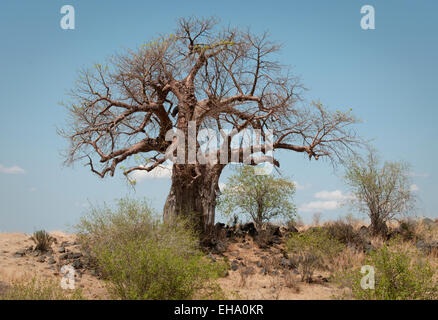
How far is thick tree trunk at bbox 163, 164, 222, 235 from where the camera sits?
46.5ft

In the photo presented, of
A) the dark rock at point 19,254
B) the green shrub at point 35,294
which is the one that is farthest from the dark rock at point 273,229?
the green shrub at point 35,294

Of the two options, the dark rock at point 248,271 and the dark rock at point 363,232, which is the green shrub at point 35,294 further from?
the dark rock at point 363,232

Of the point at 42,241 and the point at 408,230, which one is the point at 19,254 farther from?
the point at 408,230

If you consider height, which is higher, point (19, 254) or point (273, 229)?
point (273, 229)

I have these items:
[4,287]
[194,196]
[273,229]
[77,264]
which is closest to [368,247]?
[273,229]

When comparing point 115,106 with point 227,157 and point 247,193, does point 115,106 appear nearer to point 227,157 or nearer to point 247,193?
point 227,157

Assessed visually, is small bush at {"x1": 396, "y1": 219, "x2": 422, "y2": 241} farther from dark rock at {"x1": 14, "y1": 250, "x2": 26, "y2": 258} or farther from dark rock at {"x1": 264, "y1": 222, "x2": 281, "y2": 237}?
dark rock at {"x1": 14, "y1": 250, "x2": 26, "y2": 258}

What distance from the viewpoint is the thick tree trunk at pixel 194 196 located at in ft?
46.5

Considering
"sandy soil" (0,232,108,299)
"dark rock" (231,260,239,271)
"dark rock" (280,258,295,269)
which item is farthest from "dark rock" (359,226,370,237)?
"sandy soil" (0,232,108,299)

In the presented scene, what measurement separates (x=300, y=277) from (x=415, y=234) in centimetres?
817

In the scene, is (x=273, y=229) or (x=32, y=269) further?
(x=273, y=229)

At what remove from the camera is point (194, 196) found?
14.6 metres
